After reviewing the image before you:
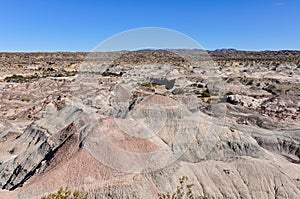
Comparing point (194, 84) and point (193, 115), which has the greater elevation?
point (193, 115)

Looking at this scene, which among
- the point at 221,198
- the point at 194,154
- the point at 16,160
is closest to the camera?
the point at 221,198

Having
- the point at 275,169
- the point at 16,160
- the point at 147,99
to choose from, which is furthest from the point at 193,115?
the point at 16,160

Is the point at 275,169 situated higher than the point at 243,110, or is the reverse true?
the point at 275,169

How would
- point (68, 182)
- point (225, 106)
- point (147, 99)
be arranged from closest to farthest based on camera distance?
point (68, 182)
point (147, 99)
point (225, 106)

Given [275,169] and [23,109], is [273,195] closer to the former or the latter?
[275,169]

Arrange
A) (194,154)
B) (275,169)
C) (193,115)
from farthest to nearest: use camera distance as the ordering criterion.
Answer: (193,115) < (194,154) < (275,169)

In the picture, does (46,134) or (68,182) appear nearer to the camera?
(68,182)

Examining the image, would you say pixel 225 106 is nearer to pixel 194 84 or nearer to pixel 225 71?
pixel 194 84

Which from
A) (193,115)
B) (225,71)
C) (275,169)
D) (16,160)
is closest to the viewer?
(275,169)

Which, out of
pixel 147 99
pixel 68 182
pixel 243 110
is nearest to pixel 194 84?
pixel 243 110
